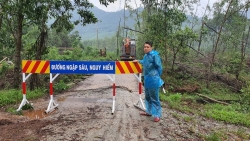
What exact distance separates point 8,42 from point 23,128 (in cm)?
840

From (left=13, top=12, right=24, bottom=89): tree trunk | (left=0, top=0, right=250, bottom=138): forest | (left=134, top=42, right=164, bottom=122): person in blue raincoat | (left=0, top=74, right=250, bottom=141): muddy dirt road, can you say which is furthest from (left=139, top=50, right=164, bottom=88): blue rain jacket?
(left=13, top=12, right=24, bottom=89): tree trunk

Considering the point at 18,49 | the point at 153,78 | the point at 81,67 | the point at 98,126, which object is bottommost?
the point at 98,126

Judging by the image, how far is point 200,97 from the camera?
48.7ft

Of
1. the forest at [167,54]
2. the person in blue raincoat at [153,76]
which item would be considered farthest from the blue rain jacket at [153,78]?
the forest at [167,54]

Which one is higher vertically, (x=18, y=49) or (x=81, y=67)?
(x=18, y=49)

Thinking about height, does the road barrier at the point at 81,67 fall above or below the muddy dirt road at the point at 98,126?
above

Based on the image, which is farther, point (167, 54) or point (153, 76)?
point (167, 54)

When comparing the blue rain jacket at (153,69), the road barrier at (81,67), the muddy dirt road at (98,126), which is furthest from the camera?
the road barrier at (81,67)

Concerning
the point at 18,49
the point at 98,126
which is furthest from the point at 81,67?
the point at 18,49

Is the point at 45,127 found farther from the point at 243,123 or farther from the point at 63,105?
the point at 243,123

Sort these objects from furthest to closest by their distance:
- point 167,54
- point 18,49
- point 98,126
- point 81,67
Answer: point 167,54
point 18,49
point 81,67
point 98,126

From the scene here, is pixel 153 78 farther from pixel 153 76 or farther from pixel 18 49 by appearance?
pixel 18 49

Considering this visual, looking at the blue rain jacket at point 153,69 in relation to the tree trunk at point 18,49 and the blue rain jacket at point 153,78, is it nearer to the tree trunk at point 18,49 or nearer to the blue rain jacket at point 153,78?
the blue rain jacket at point 153,78

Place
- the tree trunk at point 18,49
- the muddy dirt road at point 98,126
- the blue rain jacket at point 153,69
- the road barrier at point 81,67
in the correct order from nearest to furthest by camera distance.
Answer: the muddy dirt road at point 98,126 < the blue rain jacket at point 153,69 < the road barrier at point 81,67 < the tree trunk at point 18,49
